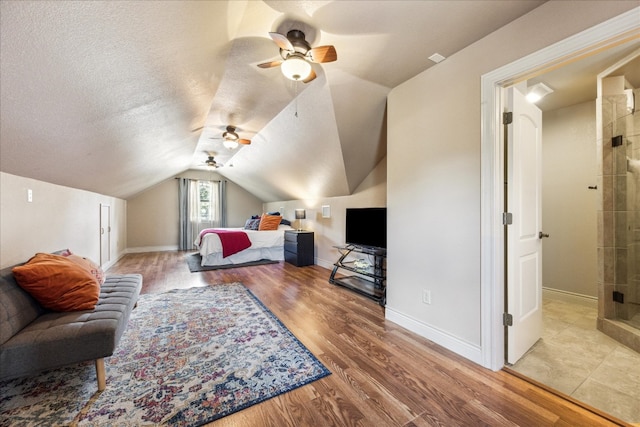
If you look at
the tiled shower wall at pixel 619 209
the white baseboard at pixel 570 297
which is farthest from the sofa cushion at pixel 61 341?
the white baseboard at pixel 570 297

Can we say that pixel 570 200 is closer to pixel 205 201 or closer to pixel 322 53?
pixel 322 53

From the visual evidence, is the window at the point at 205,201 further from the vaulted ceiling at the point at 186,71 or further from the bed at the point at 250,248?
the vaulted ceiling at the point at 186,71

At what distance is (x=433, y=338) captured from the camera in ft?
7.06

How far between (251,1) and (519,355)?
10.4 feet

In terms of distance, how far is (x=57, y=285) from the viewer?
5.61 ft

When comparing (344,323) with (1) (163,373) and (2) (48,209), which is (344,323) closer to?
(1) (163,373)

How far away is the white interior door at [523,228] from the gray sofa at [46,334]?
109 inches

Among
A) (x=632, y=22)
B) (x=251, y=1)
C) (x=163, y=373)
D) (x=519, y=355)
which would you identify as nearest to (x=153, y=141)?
(x=251, y=1)

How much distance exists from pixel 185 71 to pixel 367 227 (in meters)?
2.79

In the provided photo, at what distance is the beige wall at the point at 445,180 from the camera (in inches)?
66.0

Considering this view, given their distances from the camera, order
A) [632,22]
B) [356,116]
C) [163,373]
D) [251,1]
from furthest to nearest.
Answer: [356,116] → [163,373] → [251,1] → [632,22]

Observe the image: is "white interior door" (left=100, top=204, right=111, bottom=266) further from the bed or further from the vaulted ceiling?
the bed

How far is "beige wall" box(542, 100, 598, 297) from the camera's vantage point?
298cm

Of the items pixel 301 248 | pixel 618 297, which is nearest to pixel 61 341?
pixel 301 248
